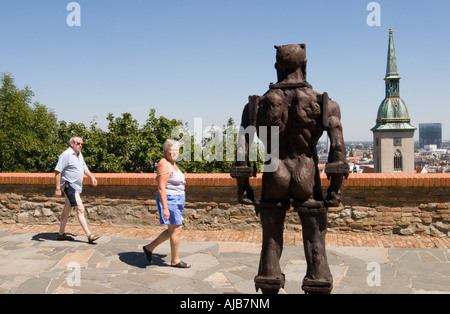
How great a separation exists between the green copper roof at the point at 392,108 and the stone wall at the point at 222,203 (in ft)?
274

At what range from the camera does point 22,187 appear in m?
7.82

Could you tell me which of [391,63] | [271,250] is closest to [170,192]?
[271,250]

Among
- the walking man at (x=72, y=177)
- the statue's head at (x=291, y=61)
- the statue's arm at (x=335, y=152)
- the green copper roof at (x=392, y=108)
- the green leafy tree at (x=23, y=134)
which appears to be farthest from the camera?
the green copper roof at (x=392, y=108)

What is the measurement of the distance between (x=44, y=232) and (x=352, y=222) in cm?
556

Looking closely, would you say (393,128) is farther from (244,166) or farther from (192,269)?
(244,166)

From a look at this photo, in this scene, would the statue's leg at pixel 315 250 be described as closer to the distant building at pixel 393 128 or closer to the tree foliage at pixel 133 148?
the tree foliage at pixel 133 148

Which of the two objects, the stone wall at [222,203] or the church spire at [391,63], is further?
the church spire at [391,63]

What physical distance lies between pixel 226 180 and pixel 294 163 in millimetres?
3396

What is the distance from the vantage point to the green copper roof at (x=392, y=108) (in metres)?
82.5

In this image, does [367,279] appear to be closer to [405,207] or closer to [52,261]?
[405,207]

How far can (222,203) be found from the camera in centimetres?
715

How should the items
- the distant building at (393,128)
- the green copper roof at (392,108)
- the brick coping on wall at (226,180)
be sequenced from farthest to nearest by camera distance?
the distant building at (393,128) < the green copper roof at (392,108) < the brick coping on wall at (226,180)

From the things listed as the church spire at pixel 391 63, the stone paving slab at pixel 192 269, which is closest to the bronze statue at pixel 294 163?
the stone paving slab at pixel 192 269

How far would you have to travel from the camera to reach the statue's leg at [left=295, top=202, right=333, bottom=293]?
3.62 metres
